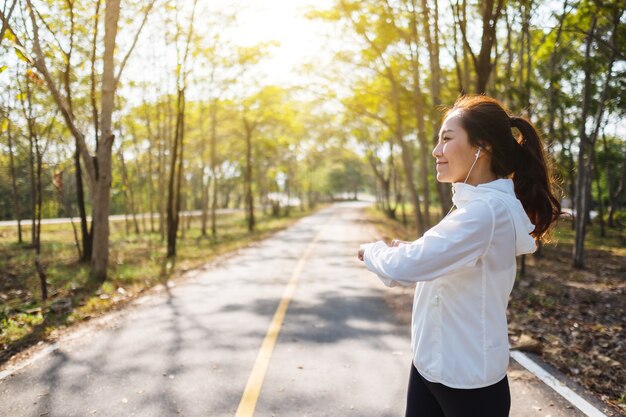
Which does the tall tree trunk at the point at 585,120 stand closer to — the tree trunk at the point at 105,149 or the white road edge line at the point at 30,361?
the tree trunk at the point at 105,149

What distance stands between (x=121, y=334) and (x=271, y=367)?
2.46 meters

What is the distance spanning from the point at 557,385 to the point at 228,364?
3.39 meters

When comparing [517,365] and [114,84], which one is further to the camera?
[114,84]

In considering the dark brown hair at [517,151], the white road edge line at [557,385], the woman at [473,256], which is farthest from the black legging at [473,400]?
the white road edge line at [557,385]

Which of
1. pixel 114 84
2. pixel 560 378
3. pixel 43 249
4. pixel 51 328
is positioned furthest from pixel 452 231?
pixel 43 249

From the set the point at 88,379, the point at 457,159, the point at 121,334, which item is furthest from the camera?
the point at 121,334

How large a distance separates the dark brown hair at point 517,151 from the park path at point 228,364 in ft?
8.27

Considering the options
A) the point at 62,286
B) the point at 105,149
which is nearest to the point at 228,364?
the point at 62,286

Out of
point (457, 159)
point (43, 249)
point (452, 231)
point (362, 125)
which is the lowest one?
point (43, 249)

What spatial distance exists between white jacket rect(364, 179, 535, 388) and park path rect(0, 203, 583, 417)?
225cm

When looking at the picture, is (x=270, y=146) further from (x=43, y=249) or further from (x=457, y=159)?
(x=457, y=159)

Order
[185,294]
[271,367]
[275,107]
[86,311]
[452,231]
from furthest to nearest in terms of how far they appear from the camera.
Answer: [275,107], [185,294], [86,311], [271,367], [452,231]

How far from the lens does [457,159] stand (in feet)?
5.99

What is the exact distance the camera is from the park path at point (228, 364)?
3.86m
